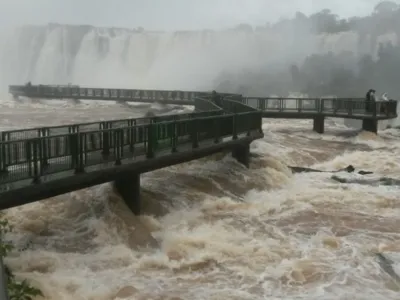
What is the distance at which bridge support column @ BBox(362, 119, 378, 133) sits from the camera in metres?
26.7

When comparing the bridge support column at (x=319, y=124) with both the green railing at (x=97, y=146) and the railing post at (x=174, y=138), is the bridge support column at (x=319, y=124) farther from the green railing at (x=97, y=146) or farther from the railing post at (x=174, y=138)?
the railing post at (x=174, y=138)

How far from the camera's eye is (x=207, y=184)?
14492 millimetres

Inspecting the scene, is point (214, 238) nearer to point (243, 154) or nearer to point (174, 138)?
point (174, 138)

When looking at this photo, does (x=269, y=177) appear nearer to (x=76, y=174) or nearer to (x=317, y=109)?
(x=76, y=174)

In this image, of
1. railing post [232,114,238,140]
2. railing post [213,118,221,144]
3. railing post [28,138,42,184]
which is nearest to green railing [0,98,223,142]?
railing post [232,114,238,140]

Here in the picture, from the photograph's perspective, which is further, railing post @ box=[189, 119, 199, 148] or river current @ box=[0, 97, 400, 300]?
railing post @ box=[189, 119, 199, 148]

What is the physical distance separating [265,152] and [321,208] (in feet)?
21.1

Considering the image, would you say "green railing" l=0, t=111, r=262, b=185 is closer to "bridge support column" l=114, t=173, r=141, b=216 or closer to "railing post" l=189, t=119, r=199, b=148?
"railing post" l=189, t=119, r=199, b=148

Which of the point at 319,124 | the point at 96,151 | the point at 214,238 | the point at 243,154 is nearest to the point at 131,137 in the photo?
the point at 96,151

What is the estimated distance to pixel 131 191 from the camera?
11719 millimetres

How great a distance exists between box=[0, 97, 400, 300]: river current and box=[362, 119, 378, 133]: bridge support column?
11489 mm

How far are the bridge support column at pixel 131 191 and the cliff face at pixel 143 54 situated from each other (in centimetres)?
5666

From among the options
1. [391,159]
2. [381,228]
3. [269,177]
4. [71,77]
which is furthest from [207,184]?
[71,77]

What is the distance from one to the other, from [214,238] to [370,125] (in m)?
18.6
